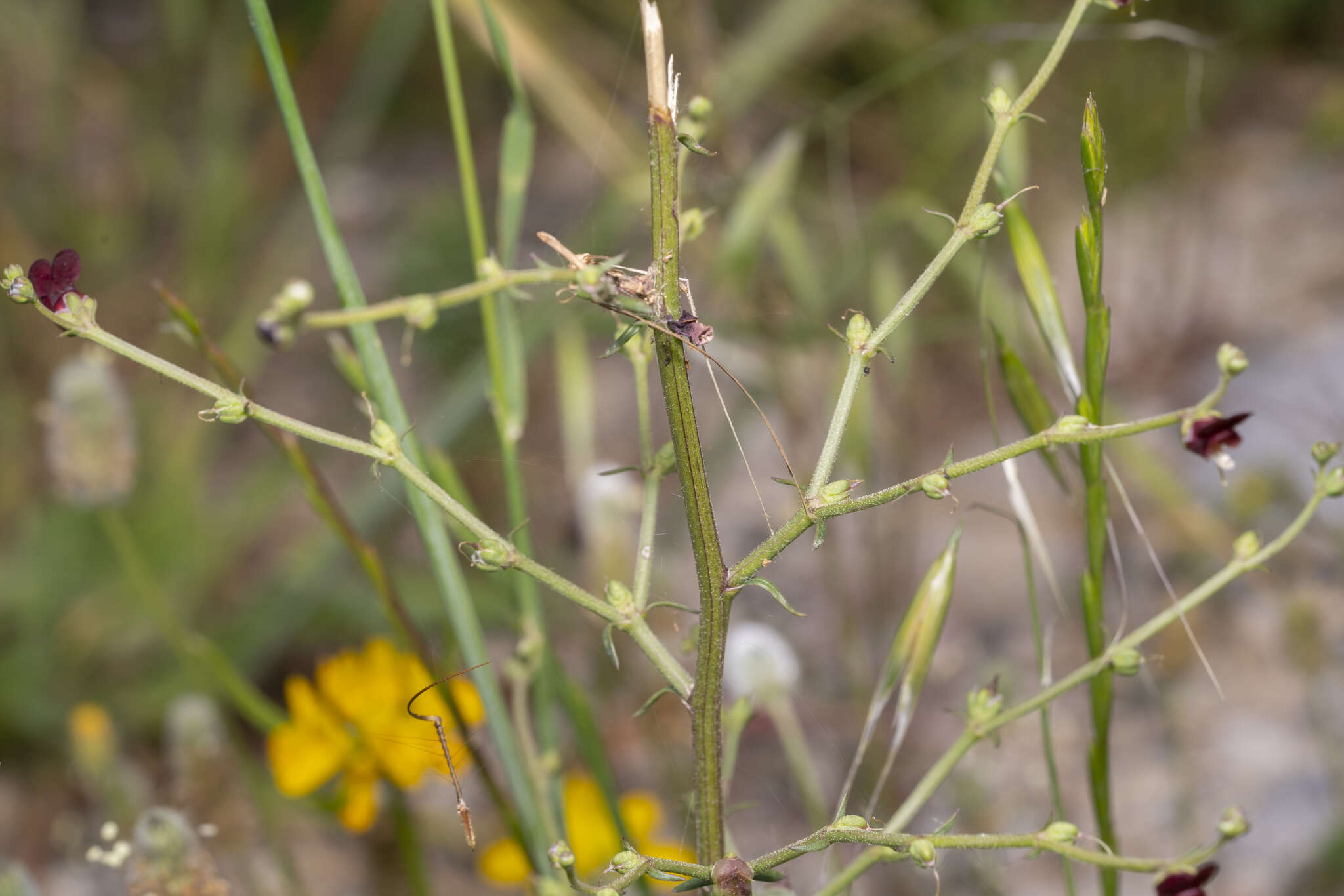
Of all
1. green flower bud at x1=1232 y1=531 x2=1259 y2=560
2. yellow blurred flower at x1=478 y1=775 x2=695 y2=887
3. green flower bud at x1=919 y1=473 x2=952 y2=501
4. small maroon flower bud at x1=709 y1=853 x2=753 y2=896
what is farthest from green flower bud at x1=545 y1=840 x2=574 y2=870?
yellow blurred flower at x1=478 y1=775 x2=695 y2=887

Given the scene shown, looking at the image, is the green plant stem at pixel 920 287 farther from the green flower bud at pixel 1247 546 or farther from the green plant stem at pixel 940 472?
the green flower bud at pixel 1247 546

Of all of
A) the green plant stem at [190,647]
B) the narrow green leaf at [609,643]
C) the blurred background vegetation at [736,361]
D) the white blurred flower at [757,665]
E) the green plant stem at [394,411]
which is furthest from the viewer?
the blurred background vegetation at [736,361]

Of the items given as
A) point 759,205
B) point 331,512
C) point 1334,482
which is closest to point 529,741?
point 331,512

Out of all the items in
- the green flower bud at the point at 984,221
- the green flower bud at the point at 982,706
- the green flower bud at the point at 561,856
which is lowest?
the green flower bud at the point at 982,706

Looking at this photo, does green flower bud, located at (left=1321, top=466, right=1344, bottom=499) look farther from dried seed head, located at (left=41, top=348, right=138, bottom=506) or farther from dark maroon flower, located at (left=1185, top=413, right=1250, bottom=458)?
dried seed head, located at (left=41, top=348, right=138, bottom=506)

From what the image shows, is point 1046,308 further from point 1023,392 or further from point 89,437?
A: point 89,437

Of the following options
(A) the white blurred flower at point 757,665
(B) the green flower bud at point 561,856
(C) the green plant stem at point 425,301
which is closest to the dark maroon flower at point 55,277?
(C) the green plant stem at point 425,301
